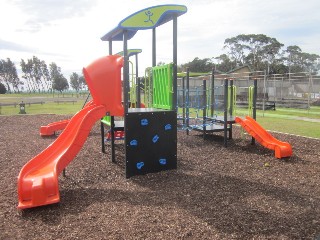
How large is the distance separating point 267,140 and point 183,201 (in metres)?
3.94

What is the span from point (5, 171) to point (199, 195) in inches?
168

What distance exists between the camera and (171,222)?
12.1 feet

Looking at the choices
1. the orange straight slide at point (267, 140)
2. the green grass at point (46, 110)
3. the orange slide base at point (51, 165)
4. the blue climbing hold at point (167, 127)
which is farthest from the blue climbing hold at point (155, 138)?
the green grass at point (46, 110)

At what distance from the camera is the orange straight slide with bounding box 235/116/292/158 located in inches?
271

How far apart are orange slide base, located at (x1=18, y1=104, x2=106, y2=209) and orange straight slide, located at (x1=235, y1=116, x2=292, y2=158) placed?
13.2ft

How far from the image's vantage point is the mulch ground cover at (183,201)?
3508 mm

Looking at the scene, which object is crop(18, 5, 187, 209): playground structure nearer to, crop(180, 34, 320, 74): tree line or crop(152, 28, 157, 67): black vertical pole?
crop(152, 28, 157, 67): black vertical pole

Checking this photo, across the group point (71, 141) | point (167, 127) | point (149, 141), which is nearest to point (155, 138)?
point (149, 141)

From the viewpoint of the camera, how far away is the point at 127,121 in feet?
18.2

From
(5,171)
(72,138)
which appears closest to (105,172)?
(72,138)

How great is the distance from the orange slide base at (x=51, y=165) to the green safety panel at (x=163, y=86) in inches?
50.0

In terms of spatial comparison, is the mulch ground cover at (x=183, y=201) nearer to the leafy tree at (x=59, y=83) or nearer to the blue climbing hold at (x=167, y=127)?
the blue climbing hold at (x=167, y=127)

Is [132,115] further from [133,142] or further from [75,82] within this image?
[75,82]

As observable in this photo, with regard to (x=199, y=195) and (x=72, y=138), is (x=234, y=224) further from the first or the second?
(x=72, y=138)
